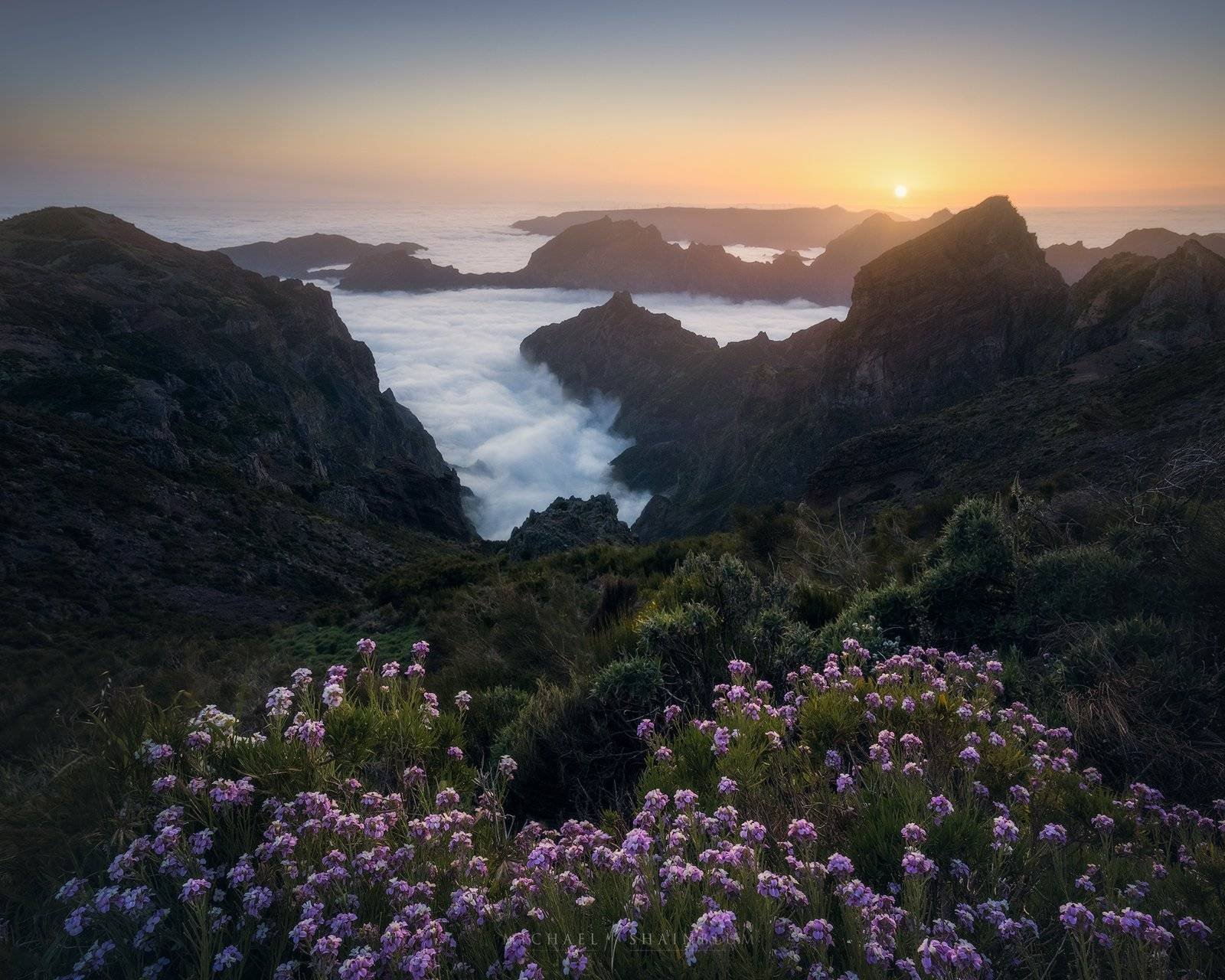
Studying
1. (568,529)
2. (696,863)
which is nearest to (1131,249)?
(568,529)

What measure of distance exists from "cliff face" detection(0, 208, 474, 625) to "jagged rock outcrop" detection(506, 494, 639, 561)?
12164mm

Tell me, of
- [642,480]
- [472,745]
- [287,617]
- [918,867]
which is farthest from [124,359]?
[642,480]

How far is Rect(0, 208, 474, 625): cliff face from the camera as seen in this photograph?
32.9m

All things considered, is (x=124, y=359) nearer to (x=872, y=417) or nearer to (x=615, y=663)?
(x=615, y=663)

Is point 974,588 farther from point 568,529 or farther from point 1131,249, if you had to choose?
point 1131,249

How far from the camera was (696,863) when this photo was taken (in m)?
2.77

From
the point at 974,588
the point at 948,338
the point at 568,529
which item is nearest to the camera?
the point at 974,588

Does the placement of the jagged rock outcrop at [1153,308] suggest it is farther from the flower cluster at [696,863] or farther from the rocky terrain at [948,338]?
the flower cluster at [696,863]

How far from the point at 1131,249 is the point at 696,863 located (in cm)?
14643

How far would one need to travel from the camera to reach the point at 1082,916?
7.02 ft

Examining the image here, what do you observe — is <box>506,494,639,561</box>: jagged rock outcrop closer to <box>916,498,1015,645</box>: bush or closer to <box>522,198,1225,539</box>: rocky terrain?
<box>522,198,1225,539</box>: rocky terrain

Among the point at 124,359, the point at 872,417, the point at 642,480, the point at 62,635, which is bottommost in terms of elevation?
the point at 642,480

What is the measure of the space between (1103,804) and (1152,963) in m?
1.47

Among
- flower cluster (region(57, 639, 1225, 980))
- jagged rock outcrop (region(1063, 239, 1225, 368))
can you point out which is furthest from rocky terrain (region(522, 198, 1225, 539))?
flower cluster (region(57, 639, 1225, 980))
